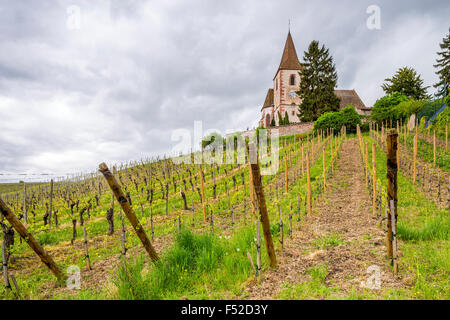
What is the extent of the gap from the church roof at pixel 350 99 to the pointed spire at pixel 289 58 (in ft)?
35.1

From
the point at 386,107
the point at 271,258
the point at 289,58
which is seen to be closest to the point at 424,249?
the point at 271,258

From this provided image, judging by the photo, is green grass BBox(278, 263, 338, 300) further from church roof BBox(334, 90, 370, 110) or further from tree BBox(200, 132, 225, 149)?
church roof BBox(334, 90, 370, 110)

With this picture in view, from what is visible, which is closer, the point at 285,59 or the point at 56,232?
the point at 56,232

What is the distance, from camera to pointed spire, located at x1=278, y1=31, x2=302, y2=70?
4491 cm

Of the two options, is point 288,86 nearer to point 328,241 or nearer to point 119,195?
point 328,241

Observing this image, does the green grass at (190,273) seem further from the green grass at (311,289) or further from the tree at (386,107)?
the tree at (386,107)

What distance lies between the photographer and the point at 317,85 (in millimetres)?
34906

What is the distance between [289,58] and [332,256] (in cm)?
4874

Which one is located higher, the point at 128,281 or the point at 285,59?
the point at 285,59
